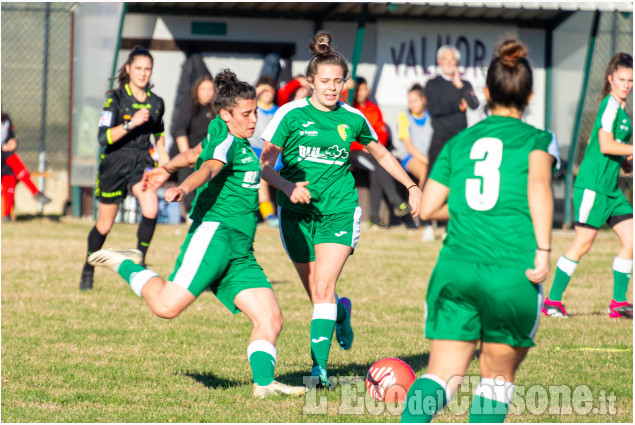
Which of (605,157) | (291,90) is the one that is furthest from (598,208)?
(291,90)

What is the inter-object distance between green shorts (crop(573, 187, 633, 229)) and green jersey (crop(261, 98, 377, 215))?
3.22 meters

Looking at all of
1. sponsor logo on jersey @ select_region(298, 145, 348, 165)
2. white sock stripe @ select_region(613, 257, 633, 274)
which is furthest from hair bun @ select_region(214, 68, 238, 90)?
white sock stripe @ select_region(613, 257, 633, 274)

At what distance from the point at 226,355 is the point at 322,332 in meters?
1.14

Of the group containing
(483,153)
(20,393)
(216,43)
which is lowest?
(20,393)

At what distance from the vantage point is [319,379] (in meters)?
5.62

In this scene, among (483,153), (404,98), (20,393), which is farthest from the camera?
(404,98)

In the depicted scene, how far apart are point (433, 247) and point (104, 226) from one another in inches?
223

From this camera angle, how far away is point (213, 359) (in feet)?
21.0

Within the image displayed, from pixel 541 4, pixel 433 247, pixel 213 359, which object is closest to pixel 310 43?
pixel 213 359

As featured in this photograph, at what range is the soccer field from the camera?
5.14m

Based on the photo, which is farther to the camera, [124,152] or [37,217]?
[37,217]

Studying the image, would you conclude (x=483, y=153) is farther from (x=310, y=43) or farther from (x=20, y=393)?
(x=20, y=393)

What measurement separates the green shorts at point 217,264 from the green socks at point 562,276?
387 cm

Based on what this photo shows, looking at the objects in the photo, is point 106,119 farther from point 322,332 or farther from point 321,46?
point 322,332
